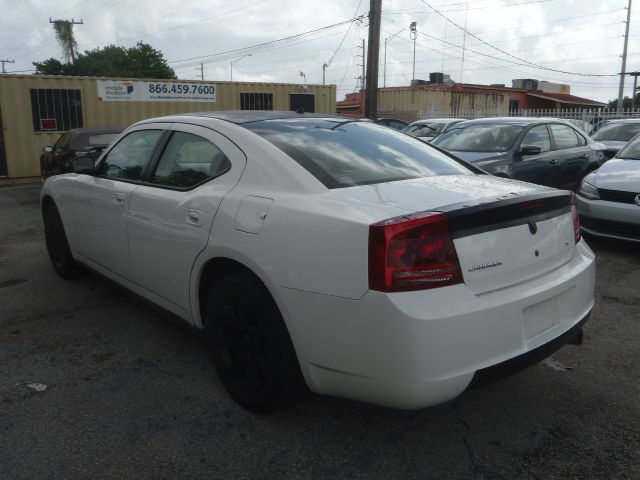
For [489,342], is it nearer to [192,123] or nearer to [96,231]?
[192,123]

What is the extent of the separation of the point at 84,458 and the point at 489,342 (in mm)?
1870

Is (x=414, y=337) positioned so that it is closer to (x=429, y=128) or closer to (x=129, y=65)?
(x=429, y=128)

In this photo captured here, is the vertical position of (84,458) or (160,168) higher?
(160,168)

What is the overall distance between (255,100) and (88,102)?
5.18 m

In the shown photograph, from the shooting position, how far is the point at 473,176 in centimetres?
328

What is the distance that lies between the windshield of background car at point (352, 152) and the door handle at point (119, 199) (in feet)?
3.64

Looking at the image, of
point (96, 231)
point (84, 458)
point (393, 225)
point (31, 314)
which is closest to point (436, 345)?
point (393, 225)

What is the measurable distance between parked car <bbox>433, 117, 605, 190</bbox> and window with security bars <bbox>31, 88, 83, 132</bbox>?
1127cm

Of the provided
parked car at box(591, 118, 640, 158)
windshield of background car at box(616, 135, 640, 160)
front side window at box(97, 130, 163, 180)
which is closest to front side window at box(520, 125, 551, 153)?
windshield of background car at box(616, 135, 640, 160)

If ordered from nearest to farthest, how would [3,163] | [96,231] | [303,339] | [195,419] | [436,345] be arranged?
1. [436,345]
2. [303,339]
3. [195,419]
4. [96,231]
5. [3,163]

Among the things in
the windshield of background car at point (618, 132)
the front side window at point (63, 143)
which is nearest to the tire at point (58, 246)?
the front side window at point (63, 143)

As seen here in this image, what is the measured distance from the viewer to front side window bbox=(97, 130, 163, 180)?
3855 millimetres

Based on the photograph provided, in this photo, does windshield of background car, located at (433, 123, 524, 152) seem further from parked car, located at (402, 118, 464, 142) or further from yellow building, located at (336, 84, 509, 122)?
yellow building, located at (336, 84, 509, 122)

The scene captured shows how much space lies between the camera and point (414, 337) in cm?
219
